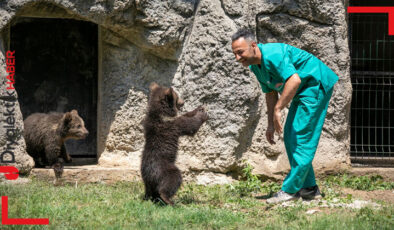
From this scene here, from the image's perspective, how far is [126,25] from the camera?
749 cm

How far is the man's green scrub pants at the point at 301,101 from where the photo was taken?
5832 millimetres

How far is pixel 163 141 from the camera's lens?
20.0ft

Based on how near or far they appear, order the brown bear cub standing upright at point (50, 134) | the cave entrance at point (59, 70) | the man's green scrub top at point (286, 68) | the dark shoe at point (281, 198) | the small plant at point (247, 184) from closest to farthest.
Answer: the man's green scrub top at point (286, 68) → the dark shoe at point (281, 198) → the small plant at point (247, 184) → the brown bear cub standing upright at point (50, 134) → the cave entrance at point (59, 70)

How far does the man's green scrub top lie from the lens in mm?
5688

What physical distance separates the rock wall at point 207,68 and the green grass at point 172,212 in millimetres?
1194

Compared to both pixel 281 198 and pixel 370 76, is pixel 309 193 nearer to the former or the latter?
pixel 281 198

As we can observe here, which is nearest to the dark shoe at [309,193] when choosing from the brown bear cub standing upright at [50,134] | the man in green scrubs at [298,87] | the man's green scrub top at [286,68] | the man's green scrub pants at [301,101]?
the man in green scrubs at [298,87]

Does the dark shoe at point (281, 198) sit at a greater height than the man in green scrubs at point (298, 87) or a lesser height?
lesser

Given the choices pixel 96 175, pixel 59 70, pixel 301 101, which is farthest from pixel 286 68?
pixel 59 70

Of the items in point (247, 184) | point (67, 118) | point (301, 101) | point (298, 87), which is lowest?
point (247, 184)

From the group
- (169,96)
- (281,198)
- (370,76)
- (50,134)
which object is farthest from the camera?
(370,76)

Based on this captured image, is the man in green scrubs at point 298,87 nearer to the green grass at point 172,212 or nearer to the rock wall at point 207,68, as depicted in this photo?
the green grass at point 172,212

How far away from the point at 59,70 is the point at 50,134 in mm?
2169

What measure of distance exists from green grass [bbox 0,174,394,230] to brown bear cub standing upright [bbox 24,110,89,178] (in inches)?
45.9
